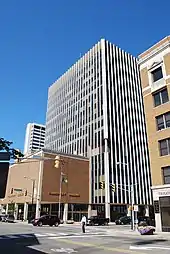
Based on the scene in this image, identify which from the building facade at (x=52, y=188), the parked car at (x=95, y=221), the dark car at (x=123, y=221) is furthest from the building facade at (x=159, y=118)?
the building facade at (x=52, y=188)

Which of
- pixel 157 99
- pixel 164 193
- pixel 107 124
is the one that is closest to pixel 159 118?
pixel 157 99

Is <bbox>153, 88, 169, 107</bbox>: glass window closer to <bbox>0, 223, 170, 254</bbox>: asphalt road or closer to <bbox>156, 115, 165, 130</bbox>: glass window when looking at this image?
<bbox>156, 115, 165, 130</bbox>: glass window

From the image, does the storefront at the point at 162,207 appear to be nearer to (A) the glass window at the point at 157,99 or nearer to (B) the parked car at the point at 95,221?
(A) the glass window at the point at 157,99

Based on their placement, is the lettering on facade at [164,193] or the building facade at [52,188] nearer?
the lettering on facade at [164,193]

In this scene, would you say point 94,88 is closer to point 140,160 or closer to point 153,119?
point 140,160

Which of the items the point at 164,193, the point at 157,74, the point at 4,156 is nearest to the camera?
the point at 4,156

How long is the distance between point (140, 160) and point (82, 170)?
17.6 meters

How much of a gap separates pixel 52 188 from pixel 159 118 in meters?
40.1

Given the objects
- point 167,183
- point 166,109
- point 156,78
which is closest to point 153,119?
point 166,109

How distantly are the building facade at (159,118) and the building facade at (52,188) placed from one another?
31803 mm

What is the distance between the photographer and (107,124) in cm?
7512

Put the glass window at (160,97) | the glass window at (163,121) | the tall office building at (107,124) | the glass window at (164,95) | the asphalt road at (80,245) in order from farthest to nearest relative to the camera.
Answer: the tall office building at (107,124), the glass window at (160,97), the glass window at (164,95), the glass window at (163,121), the asphalt road at (80,245)

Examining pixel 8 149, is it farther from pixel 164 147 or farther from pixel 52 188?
pixel 52 188

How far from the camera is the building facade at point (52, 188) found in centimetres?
6544
